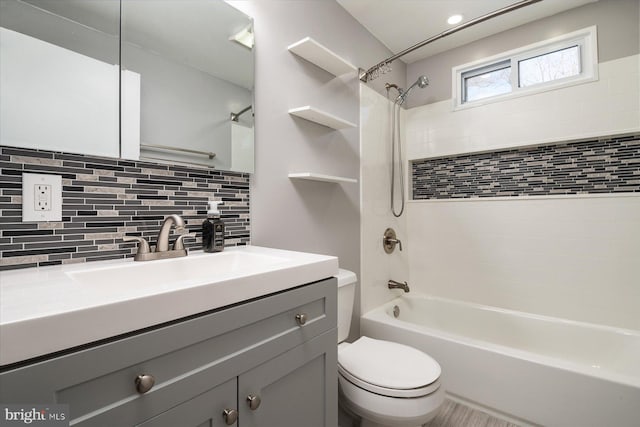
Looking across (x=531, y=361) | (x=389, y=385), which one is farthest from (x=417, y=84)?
(x=389, y=385)

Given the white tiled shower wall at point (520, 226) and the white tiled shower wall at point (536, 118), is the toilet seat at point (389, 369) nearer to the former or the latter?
the white tiled shower wall at point (520, 226)

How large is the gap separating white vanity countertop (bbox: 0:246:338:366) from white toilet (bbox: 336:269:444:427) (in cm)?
60

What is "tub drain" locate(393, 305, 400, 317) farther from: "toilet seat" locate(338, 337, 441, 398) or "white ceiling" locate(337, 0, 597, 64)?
"white ceiling" locate(337, 0, 597, 64)

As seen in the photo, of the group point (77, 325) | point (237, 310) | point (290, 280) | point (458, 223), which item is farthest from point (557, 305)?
point (77, 325)

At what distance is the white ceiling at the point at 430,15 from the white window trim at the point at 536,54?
0.19m

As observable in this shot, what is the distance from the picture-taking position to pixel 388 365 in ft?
4.42

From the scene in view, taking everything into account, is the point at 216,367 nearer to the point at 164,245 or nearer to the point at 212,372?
the point at 212,372

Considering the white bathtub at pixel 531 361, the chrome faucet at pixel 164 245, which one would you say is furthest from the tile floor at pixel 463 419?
the chrome faucet at pixel 164 245

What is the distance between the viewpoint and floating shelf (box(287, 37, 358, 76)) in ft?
5.06

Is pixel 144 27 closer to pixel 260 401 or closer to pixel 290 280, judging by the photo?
pixel 290 280

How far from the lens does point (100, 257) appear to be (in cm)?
97

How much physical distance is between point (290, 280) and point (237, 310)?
0.18 m

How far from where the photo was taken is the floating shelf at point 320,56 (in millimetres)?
1542

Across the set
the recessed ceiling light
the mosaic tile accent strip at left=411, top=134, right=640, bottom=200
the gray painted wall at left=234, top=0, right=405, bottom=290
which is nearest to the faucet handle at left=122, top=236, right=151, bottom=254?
the gray painted wall at left=234, top=0, right=405, bottom=290
